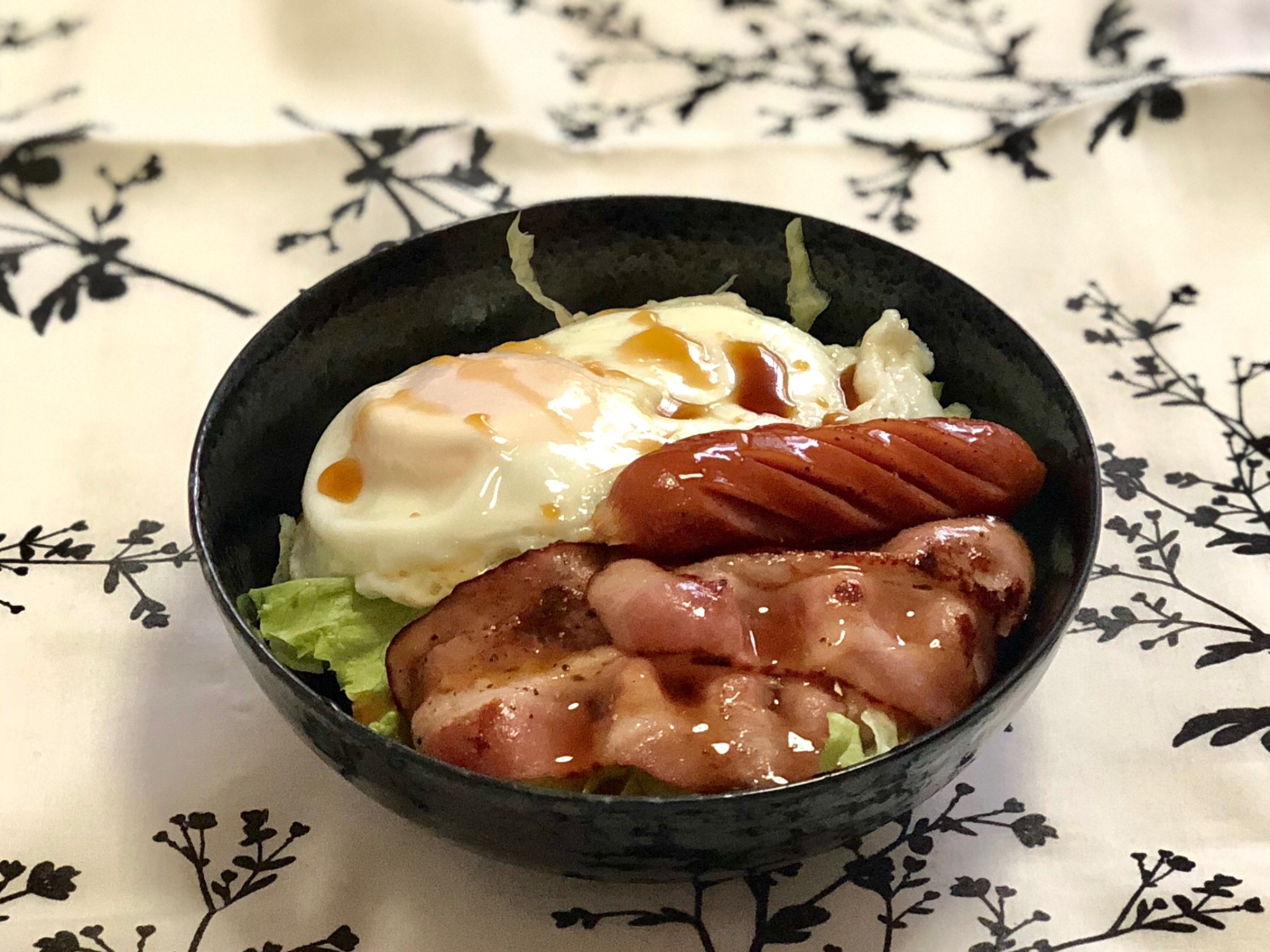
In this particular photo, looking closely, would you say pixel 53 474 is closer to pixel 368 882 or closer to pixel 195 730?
pixel 195 730

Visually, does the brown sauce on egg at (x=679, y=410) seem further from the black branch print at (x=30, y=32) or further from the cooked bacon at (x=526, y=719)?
the black branch print at (x=30, y=32)

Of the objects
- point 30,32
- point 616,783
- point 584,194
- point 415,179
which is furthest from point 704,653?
point 30,32

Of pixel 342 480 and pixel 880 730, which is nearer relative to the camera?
pixel 880 730

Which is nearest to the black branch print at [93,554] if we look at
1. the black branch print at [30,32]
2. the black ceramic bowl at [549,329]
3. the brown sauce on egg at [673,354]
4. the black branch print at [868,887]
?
the black ceramic bowl at [549,329]

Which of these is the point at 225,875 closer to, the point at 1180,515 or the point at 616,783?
the point at 616,783

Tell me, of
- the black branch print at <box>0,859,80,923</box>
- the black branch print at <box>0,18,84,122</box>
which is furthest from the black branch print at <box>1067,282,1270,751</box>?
the black branch print at <box>0,18,84,122</box>

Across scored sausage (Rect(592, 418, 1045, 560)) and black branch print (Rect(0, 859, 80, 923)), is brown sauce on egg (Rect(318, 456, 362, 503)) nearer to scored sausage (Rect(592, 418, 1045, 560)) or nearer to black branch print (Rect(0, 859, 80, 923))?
scored sausage (Rect(592, 418, 1045, 560))
